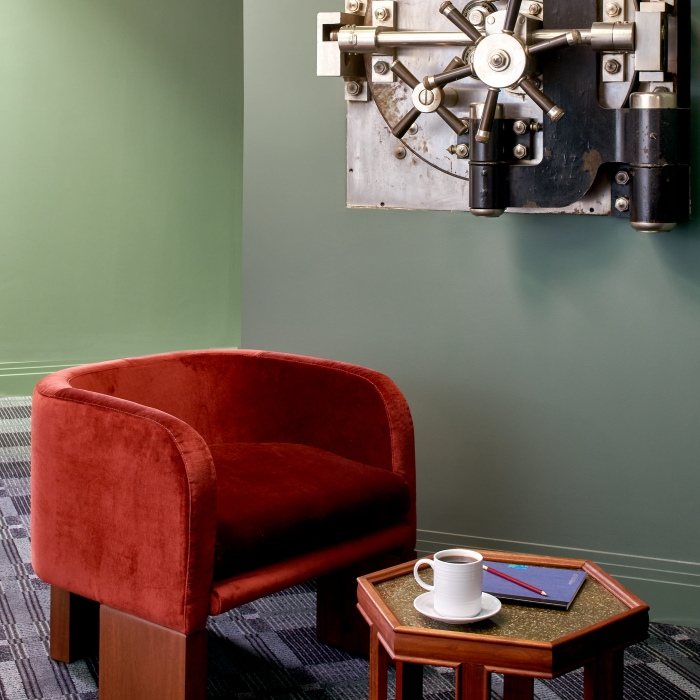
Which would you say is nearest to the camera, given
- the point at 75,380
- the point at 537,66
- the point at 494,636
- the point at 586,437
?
the point at 494,636

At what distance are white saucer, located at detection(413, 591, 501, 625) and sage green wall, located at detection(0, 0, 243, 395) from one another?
3.49m

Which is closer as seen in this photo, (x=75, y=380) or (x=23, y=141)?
(x=75, y=380)

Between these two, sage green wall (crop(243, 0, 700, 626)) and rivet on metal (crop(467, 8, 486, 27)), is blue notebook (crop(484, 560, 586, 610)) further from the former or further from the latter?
rivet on metal (crop(467, 8, 486, 27))

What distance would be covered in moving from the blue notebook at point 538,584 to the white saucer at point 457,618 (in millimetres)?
34

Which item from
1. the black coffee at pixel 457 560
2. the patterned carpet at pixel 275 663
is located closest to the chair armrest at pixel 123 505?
the patterned carpet at pixel 275 663

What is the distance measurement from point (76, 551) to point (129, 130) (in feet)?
10.4

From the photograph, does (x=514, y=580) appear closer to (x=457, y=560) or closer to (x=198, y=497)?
(x=457, y=560)

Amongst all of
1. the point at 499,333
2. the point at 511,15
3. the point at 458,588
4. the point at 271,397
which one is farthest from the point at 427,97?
the point at 458,588

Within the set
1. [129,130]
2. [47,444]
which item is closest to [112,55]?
[129,130]

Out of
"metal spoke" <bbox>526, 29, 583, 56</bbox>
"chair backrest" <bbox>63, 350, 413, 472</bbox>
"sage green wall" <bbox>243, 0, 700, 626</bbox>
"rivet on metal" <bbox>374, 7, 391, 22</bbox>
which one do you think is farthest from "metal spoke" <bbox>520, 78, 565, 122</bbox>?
"chair backrest" <bbox>63, 350, 413, 472</bbox>

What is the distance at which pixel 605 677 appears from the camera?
1512mm

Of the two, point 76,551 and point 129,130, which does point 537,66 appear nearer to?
point 76,551

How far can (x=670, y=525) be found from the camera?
2.38 m

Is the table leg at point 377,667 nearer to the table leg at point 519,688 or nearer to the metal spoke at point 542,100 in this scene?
the table leg at point 519,688
